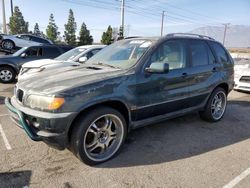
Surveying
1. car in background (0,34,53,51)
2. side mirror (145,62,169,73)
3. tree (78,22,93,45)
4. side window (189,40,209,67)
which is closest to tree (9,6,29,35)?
tree (78,22,93,45)

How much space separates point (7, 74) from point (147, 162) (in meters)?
7.82

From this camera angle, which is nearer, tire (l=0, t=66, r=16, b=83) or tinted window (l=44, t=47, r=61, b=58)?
tire (l=0, t=66, r=16, b=83)

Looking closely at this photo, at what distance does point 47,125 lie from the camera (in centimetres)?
301

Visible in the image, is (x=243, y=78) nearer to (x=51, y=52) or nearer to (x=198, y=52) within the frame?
(x=198, y=52)

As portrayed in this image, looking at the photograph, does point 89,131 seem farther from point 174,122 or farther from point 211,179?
point 174,122

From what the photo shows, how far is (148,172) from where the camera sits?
3.30 m

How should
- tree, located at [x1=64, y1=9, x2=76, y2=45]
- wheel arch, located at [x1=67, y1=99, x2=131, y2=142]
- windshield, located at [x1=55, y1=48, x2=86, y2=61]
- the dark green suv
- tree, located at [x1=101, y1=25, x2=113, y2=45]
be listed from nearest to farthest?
the dark green suv, wheel arch, located at [x1=67, y1=99, x2=131, y2=142], windshield, located at [x1=55, y1=48, x2=86, y2=61], tree, located at [x1=101, y1=25, x2=113, y2=45], tree, located at [x1=64, y1=9, x2=76, y2=45]

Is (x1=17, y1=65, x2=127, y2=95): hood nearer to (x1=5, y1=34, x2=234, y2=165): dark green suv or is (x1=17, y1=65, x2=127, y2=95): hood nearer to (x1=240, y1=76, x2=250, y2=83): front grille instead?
(x1=5, y1=34, x2=234, y2=165): dark green suv

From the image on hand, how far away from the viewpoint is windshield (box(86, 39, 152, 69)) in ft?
12.9

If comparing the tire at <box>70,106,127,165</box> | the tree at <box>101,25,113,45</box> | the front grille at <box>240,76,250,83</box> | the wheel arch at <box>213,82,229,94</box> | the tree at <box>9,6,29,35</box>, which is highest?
the tree at <box>9,6,29,35</box>

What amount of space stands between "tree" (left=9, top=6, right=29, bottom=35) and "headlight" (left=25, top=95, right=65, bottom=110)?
57754mm

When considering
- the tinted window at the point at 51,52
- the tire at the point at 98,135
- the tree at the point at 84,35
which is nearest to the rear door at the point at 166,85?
the tire at the point at 98,135

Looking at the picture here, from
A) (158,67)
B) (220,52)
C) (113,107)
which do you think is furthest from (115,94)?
(220,52)

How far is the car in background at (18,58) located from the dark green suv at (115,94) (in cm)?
612
